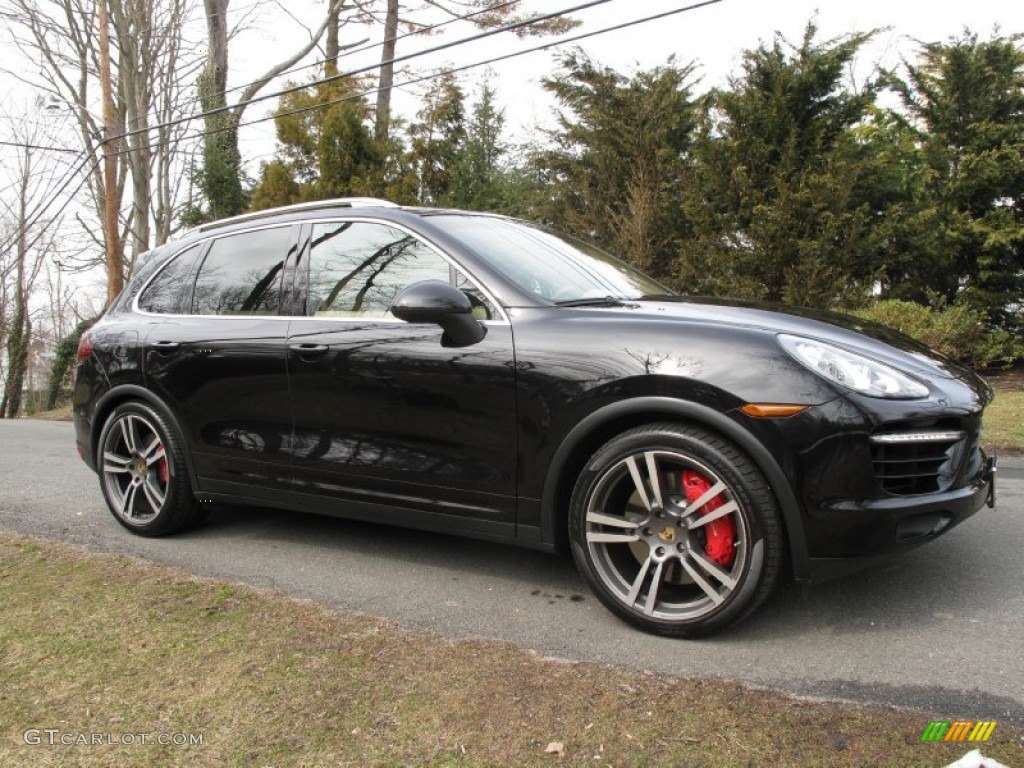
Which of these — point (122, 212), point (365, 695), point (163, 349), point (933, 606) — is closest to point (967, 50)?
point (933, 606)

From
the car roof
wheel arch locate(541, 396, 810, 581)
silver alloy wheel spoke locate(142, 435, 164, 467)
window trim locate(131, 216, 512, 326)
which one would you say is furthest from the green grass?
silver alloy wheel spoke locate(142, 435, 164, 467)

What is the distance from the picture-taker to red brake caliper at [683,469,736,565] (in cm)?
289

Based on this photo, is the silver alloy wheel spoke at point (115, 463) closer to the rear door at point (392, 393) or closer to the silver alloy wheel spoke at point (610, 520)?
the rear door at point (392, 393)

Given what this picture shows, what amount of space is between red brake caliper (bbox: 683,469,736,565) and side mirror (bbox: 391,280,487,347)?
1.05 metres

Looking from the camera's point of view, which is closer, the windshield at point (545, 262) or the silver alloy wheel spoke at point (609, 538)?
the silver alloy wheel spoke at point (609, 538)

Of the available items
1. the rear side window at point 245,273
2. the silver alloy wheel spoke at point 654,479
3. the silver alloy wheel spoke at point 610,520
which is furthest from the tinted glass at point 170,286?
the silver alloy wheel spoke at point 654,479

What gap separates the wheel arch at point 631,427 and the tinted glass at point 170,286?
8.40ft

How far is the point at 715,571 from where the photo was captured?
9.40 ft

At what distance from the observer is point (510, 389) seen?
320 centimetres

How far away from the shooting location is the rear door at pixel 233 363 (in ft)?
12.9

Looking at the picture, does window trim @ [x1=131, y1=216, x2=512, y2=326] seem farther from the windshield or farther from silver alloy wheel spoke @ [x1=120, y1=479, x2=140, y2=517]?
silver alloy wheel spoke @ [x1=120, y1=479, x2=140, y2=517]

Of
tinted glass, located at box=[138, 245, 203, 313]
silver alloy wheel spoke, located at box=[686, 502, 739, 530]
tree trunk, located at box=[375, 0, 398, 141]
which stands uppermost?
tree trunk, located at box=[375, 0, 398, 141]

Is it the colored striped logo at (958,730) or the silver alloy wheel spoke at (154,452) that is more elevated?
the silver alloy wheel spoke at (154,452)

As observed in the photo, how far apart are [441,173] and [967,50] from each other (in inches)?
408
